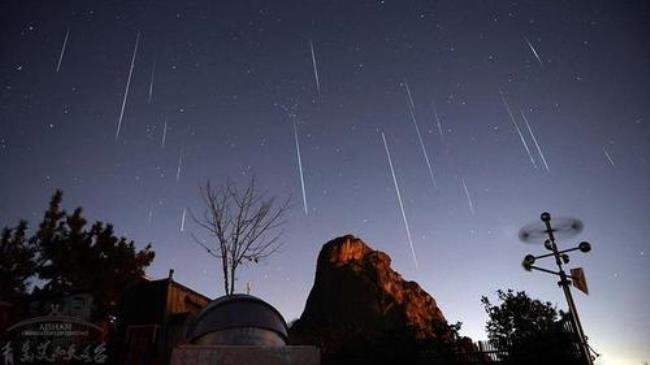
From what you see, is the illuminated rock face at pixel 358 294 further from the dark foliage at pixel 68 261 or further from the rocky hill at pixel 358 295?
the dark foliage at pixel 68 261

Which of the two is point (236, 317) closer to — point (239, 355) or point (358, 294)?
point (239, 355)

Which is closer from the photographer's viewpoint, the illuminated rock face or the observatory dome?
the observatory dome

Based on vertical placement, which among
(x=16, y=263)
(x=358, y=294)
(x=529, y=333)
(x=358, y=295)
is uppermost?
(x=358, y=294)

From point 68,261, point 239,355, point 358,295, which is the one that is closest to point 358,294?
point 358,295

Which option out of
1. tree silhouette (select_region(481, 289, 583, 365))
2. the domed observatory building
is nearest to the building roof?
the domed observatory building

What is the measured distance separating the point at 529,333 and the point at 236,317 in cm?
1029

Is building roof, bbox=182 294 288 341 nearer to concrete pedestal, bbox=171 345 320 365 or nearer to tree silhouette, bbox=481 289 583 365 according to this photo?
concrete pedestal, bbox=171 345 320 365

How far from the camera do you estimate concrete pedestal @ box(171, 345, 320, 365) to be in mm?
9984

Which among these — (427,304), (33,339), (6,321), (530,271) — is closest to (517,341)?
(530,271)

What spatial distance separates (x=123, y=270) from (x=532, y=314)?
1980 cm

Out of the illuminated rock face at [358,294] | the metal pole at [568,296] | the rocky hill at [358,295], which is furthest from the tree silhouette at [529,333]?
the illuminated rock face at [358,294]

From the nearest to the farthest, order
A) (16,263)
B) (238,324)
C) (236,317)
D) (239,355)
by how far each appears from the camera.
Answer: (239,355) < (238,324) < (236,317) < (16,263)

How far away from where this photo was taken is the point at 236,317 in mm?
12109

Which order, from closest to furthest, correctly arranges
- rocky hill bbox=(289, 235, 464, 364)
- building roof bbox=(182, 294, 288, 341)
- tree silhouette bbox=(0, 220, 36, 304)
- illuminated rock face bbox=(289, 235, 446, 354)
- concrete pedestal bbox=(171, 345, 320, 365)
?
concrete pedestal bbox=(171, 345, 320, 365), building roof bbox=(182, 294, 288, 341), tree silhouette bbox=(0, 220, 36, 304), rocky hill bbox=(289, 235, 464, 364), illuminated rock face bbox=(289, 235, 446, 354)
